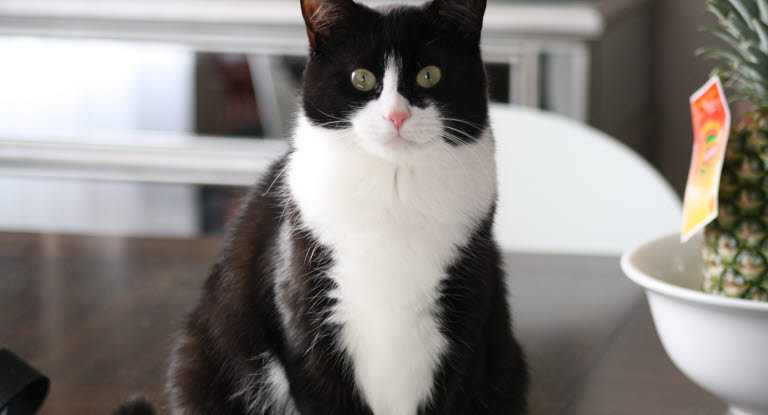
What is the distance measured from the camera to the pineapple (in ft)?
2.46

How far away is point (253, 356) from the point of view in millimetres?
762

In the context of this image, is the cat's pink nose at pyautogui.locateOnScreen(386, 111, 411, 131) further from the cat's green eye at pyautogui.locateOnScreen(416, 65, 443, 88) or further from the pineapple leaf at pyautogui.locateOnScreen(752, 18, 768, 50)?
the pineapple leaf at pyautogui.locateOnScreen(752, 18, 768, 50)

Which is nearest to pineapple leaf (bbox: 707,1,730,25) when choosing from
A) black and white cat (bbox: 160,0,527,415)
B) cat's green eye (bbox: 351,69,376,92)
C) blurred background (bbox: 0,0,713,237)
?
black and white cat (bbox: 160,0,527,415)

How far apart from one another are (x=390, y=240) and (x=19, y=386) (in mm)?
377

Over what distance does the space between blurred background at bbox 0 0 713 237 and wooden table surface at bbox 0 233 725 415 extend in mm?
933

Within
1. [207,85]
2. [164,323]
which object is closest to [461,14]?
[164,323]

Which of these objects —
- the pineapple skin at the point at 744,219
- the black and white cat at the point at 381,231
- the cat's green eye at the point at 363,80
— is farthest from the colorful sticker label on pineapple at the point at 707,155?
the cat's green eye at the point at 363,80

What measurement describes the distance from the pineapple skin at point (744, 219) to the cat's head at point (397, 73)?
0.74 feet

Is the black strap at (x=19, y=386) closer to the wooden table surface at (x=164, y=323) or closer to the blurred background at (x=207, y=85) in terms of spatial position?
the wooden table surface at (x=164, y=323)

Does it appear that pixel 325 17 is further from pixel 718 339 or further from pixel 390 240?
pixel 718 339

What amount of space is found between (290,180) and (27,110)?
7.99ft

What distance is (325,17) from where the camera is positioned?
72cm

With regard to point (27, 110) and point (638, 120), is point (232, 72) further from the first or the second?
point (638, 120)

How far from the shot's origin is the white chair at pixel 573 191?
55.8 inches
